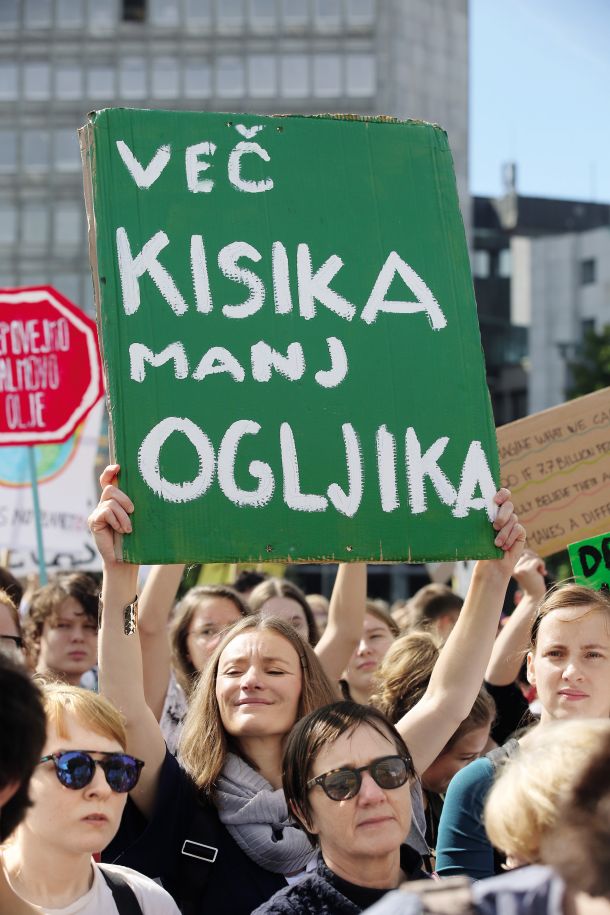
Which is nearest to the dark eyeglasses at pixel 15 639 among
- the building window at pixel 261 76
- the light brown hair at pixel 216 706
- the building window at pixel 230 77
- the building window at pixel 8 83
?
the light brown hair at pixel 216 706

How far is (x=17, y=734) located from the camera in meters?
1.96

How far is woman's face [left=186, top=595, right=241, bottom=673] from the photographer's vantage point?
4.65 m

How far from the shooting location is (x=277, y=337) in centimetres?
323

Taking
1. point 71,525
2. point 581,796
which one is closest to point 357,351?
point 581,796

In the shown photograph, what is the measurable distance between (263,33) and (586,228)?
800 inches

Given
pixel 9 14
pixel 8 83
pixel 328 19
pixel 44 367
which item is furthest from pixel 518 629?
pixel 9 14

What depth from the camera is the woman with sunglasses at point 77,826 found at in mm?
2680

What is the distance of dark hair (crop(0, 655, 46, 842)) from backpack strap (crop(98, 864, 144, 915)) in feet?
2.51

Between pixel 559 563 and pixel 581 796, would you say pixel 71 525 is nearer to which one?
pixel 581 796

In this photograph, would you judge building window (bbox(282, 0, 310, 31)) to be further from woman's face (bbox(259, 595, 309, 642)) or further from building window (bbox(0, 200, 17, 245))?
woman's face (bbox(259, 595, 309, 642))

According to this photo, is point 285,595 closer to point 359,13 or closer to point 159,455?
point 159,455

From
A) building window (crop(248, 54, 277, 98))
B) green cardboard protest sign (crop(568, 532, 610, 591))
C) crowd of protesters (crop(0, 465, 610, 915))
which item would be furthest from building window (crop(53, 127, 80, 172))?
crowd of protesters (crop(0, 465, 610, 915))

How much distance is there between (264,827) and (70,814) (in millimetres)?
570

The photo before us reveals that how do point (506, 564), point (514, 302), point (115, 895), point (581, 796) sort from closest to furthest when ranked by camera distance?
1. point (581, 796)
2. point (115, 895)
3. point (506, 564)
4. point (514, 302)
